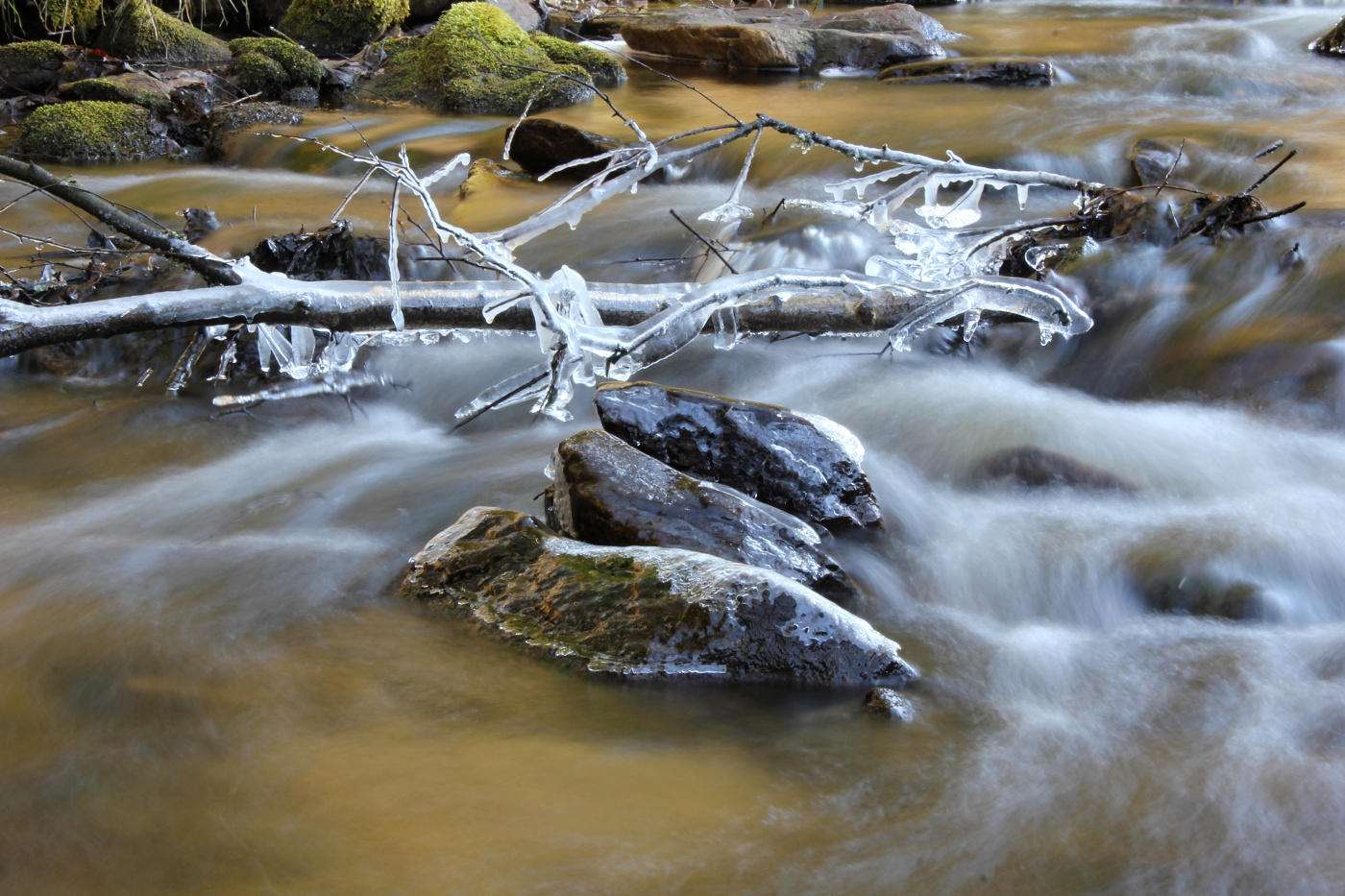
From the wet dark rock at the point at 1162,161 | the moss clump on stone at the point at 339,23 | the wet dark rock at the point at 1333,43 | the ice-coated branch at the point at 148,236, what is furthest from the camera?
the moss clump on stone at the point at 339,23

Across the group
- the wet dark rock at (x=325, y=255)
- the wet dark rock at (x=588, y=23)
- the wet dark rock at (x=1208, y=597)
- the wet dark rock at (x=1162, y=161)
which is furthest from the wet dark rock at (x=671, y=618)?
the wet dark rock at (x=588, y=23)

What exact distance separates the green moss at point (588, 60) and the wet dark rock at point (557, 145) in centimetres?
396

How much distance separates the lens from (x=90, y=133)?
8.70m

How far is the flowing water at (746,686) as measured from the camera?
2086mm

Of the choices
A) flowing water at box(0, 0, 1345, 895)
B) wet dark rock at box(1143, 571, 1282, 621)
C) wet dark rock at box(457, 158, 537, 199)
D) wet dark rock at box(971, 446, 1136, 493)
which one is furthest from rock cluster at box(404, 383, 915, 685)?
wet dark rock at box(457, 158, 537, 199)

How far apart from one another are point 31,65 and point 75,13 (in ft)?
3.55

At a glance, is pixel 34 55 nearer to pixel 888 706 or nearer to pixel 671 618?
pixel 671 618

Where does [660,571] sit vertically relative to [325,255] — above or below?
below

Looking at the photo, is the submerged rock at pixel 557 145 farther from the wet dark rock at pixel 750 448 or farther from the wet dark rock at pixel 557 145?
the wet dark rock at pixel 750 448

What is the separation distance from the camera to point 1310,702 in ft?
8.67

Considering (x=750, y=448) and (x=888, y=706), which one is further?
(x=750, y=448)

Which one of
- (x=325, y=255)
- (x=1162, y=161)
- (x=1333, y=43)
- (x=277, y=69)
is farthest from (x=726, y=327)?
(x=1333, y=43)

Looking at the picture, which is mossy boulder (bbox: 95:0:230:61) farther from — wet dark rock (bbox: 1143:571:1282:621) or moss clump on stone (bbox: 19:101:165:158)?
wet dark rock (bbox: 1143:571:1282:621)

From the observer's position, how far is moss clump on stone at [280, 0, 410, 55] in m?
12.3
